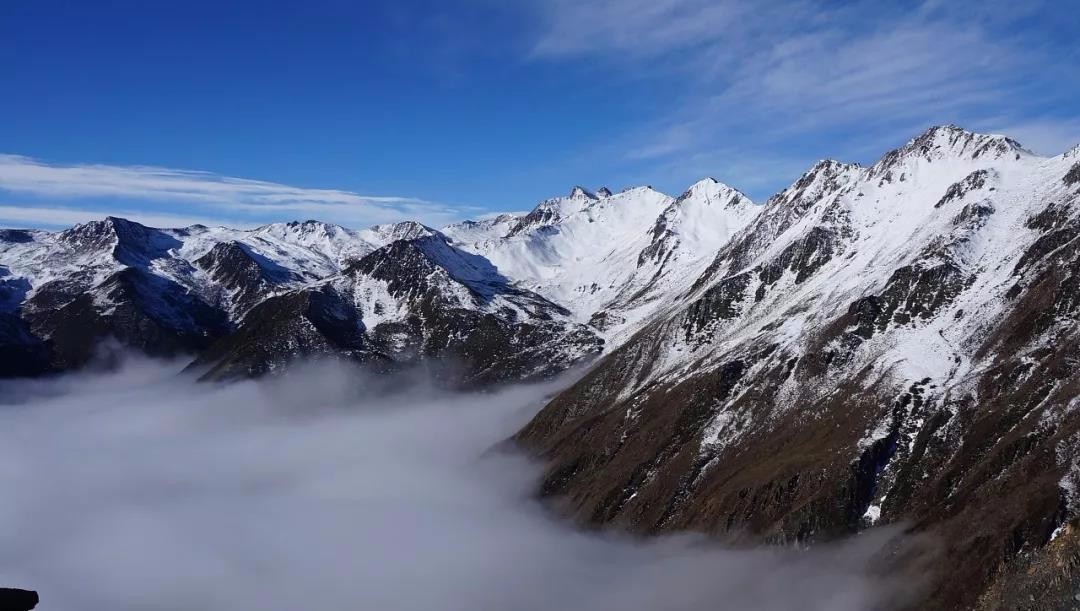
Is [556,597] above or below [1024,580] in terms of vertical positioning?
below

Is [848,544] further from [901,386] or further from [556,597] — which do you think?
[556,597]

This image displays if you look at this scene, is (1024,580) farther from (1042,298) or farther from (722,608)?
(1042,298)

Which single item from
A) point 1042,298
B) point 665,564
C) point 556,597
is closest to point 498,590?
point 556,597

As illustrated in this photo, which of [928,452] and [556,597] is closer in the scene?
[928,452]

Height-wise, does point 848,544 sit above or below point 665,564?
above

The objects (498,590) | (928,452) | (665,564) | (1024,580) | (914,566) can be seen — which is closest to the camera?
(1024,580)

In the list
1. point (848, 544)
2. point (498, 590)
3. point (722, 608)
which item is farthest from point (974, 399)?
point (498, 590)

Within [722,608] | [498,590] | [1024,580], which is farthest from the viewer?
[498,590]

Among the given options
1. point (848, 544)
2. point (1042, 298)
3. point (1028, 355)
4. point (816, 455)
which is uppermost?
point (1042, 298)

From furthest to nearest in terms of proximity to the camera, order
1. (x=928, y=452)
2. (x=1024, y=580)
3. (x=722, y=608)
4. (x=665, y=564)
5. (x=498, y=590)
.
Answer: (x=498, y=590), (x=665, y=564), (x=928, y=452), (x=722, y=608), (x=1024, y=580)
